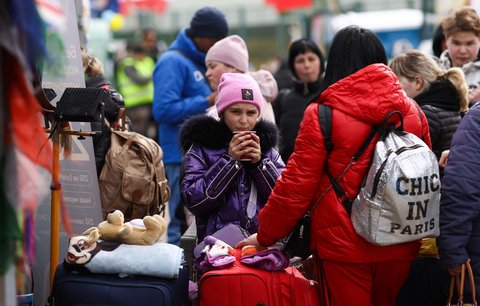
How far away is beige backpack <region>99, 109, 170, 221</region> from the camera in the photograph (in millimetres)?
5367

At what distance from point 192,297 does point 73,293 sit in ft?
2.46

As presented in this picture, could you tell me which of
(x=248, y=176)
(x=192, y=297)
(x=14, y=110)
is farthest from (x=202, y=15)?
(x=14, y=110)

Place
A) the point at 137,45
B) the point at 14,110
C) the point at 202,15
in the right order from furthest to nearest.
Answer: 1. the point at 137,45
2. the point at 202,15
3. the point at 14,110

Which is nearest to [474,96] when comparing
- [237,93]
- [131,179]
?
[237,93]

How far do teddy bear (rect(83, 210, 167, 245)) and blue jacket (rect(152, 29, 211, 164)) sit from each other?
276cm

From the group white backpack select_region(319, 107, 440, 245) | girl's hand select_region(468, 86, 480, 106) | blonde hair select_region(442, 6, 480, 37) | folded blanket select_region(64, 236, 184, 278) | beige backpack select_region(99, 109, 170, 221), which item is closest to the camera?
white backpack select_region(319, 107, 440, 245)

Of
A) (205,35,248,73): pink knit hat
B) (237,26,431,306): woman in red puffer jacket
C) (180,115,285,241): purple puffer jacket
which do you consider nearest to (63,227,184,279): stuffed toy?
(237,26,431,306): woman in red puffer jacket

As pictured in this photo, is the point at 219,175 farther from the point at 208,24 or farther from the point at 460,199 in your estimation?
the point at 208,24

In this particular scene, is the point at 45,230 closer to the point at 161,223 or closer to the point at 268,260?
the point at 161,223

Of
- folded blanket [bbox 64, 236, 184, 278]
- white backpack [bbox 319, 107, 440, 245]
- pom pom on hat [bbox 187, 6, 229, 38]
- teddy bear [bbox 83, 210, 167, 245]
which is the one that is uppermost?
pom pom on hat [bbox 187, 6, 229, 38]

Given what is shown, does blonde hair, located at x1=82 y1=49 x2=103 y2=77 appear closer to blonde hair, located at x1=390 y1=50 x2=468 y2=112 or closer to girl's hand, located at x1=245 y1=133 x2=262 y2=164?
girl's hand, located at x1=245 y1=133 x2=262 y2=164

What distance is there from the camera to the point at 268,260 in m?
4.58

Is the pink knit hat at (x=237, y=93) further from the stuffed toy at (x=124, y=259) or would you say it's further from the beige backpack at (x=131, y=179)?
the stuffed toy at (x=124, y=259)

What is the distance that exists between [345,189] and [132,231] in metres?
1.03
